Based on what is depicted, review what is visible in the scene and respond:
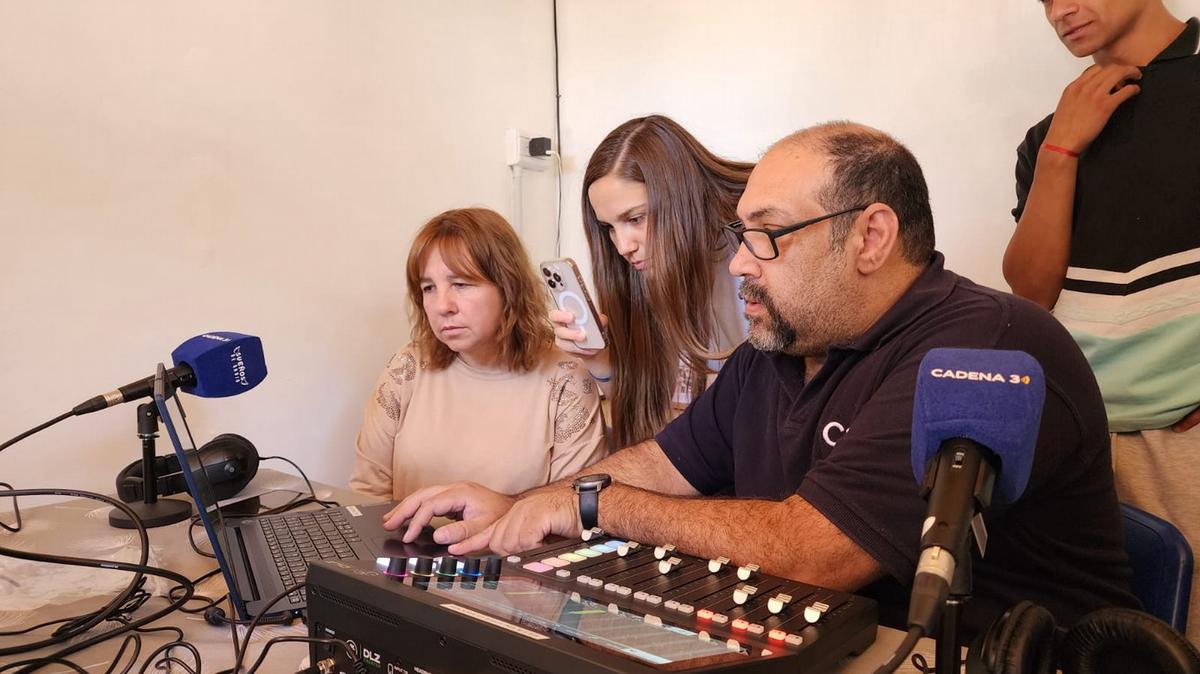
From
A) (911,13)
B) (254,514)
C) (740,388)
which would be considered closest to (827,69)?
(911,13)

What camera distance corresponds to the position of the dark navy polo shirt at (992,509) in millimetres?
849

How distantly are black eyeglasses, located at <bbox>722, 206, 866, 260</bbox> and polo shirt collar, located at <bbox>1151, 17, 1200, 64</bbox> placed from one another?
31.5 inches

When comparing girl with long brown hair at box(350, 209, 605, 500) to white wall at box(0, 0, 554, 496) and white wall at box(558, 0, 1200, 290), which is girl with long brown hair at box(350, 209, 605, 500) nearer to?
white wall at box(0, 0, 554, 496)

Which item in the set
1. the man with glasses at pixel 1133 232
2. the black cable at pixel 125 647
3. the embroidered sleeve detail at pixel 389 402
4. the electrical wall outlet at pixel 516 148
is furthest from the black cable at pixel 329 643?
the electrical wall outlet at pixel 516 148

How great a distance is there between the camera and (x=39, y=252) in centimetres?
150

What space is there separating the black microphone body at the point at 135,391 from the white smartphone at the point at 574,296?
0.79 m

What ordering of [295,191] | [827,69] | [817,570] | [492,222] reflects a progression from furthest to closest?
1. [827,69]
2. [295,191]
3. [492,222]
4. [817,570]

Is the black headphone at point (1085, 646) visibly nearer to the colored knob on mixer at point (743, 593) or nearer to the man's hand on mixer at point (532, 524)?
the colored knob on mixer at point (743, 593)

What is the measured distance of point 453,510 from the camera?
3.70ft

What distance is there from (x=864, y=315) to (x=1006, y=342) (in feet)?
0.73

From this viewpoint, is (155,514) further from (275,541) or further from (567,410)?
(567,410)

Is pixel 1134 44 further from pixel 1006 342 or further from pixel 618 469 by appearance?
pixel 618 469

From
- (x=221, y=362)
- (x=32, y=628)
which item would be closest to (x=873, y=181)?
(x=221, y=362)

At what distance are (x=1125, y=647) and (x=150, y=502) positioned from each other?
4.45ft
